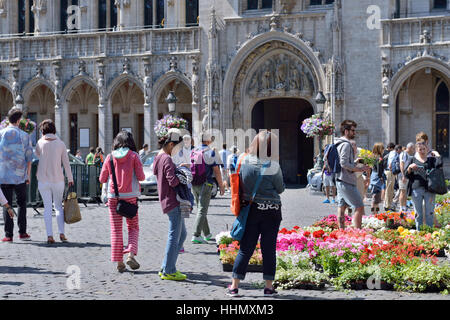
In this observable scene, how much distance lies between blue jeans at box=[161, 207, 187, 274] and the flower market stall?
1.03 metres

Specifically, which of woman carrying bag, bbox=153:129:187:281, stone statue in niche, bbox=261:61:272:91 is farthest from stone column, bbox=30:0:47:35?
woman carrying bag, bbox=153:129:187:281

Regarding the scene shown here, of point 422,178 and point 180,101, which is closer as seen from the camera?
point 422,178

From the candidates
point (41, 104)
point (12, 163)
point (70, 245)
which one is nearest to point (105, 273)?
point (70, 245)

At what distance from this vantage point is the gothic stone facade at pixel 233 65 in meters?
29.9

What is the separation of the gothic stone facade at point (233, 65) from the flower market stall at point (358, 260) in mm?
18377

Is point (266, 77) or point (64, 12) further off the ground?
point (64, 12)

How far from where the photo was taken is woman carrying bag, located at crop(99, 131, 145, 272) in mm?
9836

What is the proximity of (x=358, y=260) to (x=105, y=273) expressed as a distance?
3.23 metres

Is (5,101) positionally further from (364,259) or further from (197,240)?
(364,259)

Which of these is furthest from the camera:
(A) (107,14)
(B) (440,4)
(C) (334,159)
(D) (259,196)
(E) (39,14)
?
(E) (39,14)

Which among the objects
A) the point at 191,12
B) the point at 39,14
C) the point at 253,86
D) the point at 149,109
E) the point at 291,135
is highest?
the point at 39,14

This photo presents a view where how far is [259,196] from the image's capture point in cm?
824

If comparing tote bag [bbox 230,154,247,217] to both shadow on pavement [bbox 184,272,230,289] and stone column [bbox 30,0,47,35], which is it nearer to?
shadow on pavement [bbox 184,272,230,289]

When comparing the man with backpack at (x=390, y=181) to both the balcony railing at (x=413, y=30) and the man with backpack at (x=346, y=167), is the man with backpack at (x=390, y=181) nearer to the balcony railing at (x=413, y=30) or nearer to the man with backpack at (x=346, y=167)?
the man with backpack at (x=346, y=167)
